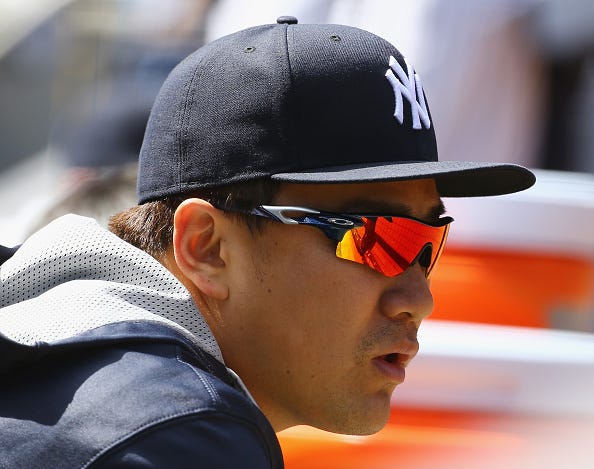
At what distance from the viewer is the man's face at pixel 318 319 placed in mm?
1808

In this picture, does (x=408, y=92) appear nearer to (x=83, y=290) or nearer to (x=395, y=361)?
(x=395, y=361)

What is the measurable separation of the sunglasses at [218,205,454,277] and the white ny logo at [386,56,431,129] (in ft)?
0.59

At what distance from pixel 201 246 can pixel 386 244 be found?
0.32m

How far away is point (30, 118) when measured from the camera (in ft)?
14.8

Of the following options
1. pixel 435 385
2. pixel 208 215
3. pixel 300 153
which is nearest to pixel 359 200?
pixel 300 153

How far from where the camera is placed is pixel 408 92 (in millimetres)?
1842

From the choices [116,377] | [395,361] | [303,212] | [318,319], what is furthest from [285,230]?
[116,377]

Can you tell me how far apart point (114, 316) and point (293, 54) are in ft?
1.85

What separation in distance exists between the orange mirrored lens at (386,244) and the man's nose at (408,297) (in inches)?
0.9

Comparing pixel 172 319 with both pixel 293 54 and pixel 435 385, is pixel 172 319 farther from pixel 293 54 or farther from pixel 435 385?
pixel 435 385

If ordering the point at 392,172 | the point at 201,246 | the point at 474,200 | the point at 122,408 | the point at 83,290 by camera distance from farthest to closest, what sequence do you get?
1. the point at 474,200
2. the point at 201,246
3. the point at 392,172
4. the point at 83,290
5. the point at 122,408

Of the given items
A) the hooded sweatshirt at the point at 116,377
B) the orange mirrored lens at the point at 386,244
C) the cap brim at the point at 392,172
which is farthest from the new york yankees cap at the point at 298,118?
the hooded sweatshirt at the point at 116,377

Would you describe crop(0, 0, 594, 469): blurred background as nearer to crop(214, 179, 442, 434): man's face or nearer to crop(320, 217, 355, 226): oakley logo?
crop(214, 179, 442, 434): man's face

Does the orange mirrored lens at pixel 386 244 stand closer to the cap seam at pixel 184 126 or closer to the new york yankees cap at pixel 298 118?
the new york yankees cap at pixel 298 118
